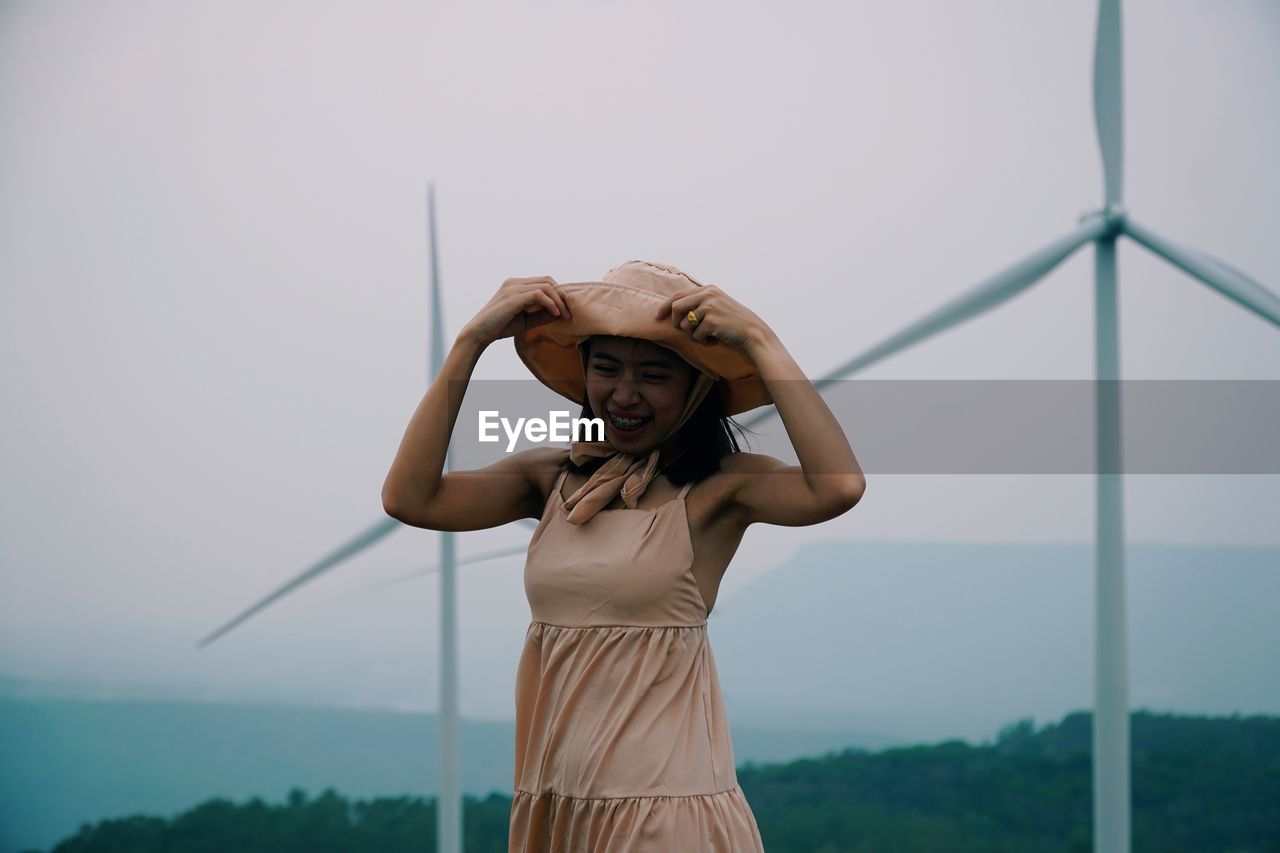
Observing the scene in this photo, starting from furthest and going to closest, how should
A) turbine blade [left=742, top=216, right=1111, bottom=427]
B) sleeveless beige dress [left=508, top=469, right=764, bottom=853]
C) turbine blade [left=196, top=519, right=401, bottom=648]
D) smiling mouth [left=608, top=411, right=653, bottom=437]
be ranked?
1. turbine blade [left=196, top=519, right=401, bottom=648]
2. turbine blade [left=742, top=216, right=1111, bottom=427]
3. smiling mouth [left=608, top=411, right=653, bottom=437]
4. sleeveless beige dress [left=508, top=469, right=764, bottom=853]

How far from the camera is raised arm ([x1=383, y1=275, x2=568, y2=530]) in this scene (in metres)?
2.75

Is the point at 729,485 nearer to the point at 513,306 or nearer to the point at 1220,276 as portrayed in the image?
the point at 513,306

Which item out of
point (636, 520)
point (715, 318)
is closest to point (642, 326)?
point (715, 318)

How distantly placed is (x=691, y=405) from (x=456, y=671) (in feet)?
25.8

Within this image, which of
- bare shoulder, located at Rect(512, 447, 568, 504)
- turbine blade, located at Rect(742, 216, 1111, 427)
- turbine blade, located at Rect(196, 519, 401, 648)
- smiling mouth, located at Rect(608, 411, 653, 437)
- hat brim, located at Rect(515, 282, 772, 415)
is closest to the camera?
hat brim, located at Rect(515, 282, 772, 415)

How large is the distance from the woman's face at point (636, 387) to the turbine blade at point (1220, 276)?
5.92m

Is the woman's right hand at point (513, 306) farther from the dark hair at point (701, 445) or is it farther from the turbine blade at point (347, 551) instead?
the turbine blade at point (347, 551)

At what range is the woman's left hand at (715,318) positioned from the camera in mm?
2596

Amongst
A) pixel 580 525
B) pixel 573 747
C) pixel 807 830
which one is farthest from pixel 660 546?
pixel 807 830

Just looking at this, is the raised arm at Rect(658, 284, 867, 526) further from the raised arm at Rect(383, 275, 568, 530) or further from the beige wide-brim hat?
the raised arm at Rect(383, 275, 568, 530)

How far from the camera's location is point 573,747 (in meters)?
2.61

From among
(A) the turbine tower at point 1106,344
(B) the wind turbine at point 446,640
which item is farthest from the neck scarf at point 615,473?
(B) the wind turbine at point 446,640

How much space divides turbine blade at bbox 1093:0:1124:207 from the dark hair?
7.18 meters

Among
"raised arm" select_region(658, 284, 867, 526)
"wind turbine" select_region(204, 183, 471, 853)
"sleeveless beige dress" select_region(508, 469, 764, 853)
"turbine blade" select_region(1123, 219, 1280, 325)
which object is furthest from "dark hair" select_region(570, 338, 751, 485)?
"wind turbine" select_region(204, 183, 471, 853)
